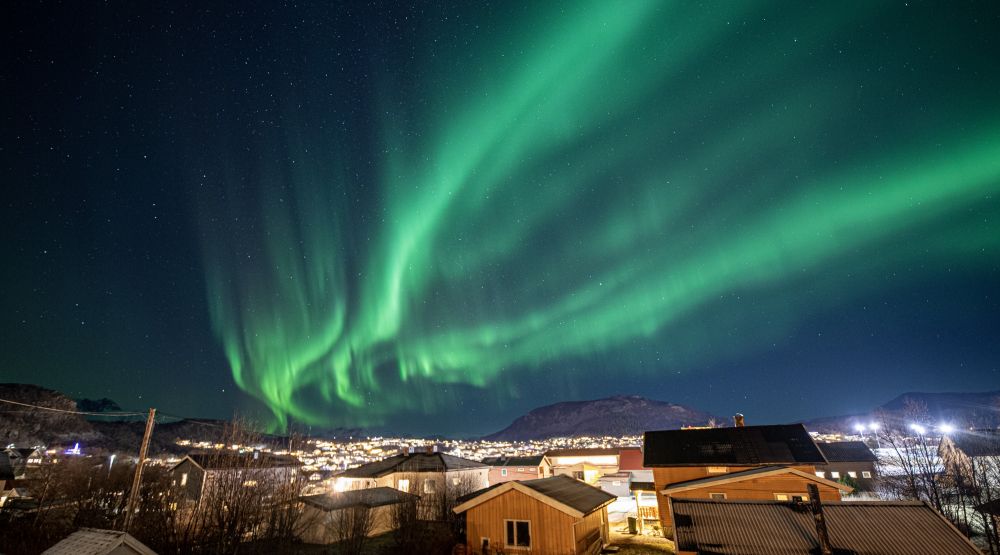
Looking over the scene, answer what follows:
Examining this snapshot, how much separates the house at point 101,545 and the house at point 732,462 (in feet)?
103

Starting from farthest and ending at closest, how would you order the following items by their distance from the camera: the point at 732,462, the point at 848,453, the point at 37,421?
the point at 37,421
the point at 848,453
the point at 732,462

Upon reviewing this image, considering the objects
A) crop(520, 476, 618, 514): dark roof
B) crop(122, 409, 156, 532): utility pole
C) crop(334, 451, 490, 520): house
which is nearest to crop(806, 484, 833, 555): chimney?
crop(520, 476, 618, 514): dark roof

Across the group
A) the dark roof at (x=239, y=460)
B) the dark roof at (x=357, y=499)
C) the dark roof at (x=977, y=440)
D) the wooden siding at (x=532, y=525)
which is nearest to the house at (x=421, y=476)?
the dark roof at (x=357, y=499)

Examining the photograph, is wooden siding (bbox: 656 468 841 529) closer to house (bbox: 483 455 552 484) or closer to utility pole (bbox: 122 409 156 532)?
utility pole (bbox: 122 409 156 532)

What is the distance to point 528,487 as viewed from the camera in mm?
26500

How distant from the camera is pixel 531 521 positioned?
1028 inches

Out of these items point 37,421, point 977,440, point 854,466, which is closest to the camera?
point 854,466

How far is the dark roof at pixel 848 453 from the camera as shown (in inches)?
2308

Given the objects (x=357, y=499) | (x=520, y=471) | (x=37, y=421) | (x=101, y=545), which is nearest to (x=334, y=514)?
(x=357, y=499)

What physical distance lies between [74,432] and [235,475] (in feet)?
602

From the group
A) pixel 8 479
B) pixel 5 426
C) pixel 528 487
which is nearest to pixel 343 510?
pixel 528 487

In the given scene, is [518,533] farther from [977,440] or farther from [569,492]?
[977,440]

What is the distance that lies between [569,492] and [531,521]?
4.10 meters

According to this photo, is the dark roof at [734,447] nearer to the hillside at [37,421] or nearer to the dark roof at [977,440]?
the dark roof at [977,440]
